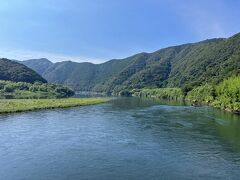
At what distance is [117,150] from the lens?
156ft

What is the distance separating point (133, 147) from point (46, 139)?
14.8 m

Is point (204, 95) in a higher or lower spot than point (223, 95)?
lower

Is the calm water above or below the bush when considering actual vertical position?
below

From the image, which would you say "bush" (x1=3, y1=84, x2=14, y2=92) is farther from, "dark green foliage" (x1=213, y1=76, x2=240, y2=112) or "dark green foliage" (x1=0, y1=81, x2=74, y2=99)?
"dark green foliage" (x1=213, y1=76, x2=240, y2=112)

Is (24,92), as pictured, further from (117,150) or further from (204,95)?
(117,150)

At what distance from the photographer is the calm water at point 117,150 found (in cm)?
3694

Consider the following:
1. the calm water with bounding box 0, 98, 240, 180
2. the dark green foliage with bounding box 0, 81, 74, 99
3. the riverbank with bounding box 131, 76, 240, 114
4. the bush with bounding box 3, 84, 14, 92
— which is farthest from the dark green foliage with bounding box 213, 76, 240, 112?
the bush with bounding box 3, 84, 14, 92

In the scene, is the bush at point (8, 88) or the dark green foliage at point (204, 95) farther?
the bush at point (8, 88)

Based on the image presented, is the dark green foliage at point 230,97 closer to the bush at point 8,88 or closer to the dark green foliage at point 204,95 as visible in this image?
the dark green foliage at point 204,95

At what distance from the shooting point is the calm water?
36.9 meters

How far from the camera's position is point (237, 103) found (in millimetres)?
103438

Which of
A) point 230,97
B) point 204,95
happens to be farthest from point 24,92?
point 230,97

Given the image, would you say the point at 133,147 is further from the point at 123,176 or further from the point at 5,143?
the point at 5,143

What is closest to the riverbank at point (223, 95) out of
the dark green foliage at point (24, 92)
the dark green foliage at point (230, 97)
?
the dark green foliage at point (230, 97)
